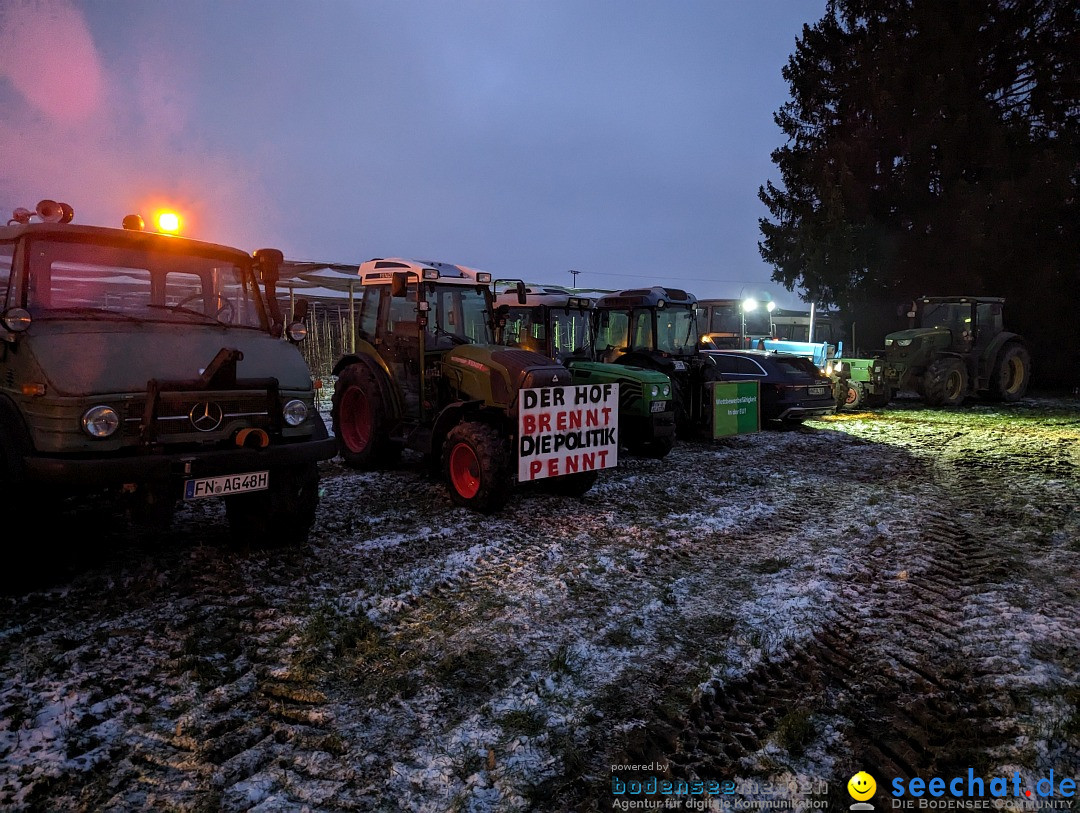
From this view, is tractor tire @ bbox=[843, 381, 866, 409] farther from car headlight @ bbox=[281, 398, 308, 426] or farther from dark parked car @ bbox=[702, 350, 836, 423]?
car headlight @ bbox=[281, 398, 308, 426]

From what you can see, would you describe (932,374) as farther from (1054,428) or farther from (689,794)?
(689,794)

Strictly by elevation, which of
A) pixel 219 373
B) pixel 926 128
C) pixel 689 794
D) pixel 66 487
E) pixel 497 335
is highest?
pixel 926 128

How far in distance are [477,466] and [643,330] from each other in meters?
5.19

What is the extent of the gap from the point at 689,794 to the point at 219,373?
3.60m

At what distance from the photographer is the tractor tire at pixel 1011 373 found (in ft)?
51.1

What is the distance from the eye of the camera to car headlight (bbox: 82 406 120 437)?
3.65 meters

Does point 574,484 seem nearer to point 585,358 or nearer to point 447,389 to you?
point 447,389

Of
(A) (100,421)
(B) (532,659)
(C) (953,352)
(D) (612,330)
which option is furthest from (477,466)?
(C) (953,352)

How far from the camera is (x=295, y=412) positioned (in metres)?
4.59

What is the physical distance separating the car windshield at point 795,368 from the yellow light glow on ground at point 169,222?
9.73 m

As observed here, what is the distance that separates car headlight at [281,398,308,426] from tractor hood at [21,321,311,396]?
133mm

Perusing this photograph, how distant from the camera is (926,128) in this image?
19219 millimetres

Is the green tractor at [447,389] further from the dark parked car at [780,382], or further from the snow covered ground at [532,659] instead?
the dark parked car at [780,382]

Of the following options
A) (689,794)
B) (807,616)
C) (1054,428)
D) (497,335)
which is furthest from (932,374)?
(689,794)
